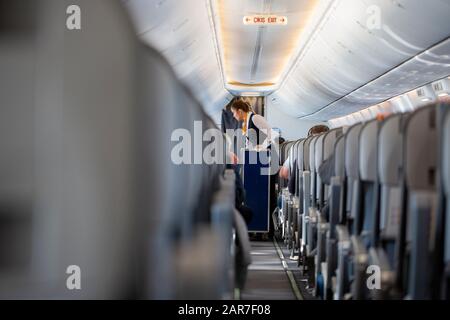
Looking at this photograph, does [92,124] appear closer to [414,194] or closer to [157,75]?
[157,75]

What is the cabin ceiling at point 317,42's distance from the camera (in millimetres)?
7977

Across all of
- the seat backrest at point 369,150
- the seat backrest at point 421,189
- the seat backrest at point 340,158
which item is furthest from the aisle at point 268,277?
the seat backrest at point 421,189

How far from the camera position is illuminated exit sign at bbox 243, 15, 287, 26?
12331mm

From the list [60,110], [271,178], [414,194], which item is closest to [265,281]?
[271,178]

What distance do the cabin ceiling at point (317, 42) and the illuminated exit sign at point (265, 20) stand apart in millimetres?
153

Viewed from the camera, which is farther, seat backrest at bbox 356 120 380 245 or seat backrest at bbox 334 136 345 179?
seat backrest at bbox 334 136 345 179

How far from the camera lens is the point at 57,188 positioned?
Result: 2465 millimetres

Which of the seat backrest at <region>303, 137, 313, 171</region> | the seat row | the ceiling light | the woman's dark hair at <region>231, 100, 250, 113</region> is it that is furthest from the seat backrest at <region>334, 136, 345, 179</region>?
the ceiling light

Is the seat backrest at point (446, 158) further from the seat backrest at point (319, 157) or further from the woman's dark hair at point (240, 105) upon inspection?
the woman's dark hair at point (240, 105)

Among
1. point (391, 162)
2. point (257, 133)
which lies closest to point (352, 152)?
point (391, 162)

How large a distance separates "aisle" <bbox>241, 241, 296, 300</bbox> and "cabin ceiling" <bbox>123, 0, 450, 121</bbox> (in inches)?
75.7

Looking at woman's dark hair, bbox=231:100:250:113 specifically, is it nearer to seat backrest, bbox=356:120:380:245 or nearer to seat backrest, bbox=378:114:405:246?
seat backrest, bbox=356:120:380:245

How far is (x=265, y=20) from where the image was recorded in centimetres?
1236

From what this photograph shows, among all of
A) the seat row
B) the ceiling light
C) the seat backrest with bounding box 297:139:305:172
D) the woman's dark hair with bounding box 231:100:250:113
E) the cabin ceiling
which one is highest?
the ceiling light
